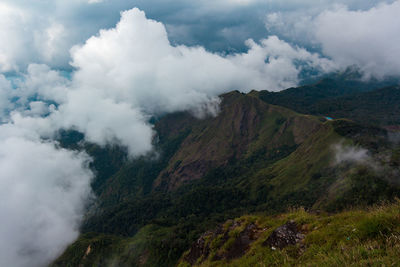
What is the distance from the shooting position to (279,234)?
14.1 m

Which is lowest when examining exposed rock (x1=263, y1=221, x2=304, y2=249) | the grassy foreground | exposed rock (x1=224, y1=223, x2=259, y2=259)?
exposed rock (x1=224, y1=223, x2=259, y2=259)

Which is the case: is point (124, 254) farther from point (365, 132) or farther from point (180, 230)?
point (365, 132)

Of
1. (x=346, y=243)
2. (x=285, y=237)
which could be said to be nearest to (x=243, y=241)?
(x=285, y=237)

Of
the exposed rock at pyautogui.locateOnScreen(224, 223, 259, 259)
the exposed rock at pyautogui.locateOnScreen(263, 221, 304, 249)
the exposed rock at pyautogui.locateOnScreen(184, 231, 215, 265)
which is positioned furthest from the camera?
the exposed rock at pyautogui.locateOnScreen(184, 231, 215, 265)

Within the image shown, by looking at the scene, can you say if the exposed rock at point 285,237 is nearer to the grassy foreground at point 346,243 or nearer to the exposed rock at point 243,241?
the grassy foreground at point 346,243

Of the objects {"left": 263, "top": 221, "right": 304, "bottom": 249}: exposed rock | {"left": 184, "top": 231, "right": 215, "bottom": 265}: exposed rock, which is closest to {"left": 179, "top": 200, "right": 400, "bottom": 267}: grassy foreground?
{"left": 263, "top": 221, "right": 304, "bottom": 249}: exposed rock

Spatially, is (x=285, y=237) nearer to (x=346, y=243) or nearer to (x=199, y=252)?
(x=346, y=243)

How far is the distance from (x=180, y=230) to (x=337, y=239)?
13217 cm

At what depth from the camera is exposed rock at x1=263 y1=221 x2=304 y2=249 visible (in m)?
13.1

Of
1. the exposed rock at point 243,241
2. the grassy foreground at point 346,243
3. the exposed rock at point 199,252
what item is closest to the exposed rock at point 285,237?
the grassy foreground at point 346,243

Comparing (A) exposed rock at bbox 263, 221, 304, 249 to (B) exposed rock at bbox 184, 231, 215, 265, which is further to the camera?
(B) exposed rock at bbox 184, 231, 215, 265

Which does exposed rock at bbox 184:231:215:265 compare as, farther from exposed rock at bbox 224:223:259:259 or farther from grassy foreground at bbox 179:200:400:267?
grassy foreground at bbox 179:200:400:267

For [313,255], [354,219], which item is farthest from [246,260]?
[354,219]

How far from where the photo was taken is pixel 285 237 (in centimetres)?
1371
